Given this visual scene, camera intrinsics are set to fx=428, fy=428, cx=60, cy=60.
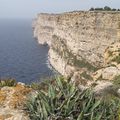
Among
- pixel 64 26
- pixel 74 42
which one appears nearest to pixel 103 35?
pixel 74 42

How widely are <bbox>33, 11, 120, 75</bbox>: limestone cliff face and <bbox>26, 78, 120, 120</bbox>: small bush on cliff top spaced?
46.7 meters

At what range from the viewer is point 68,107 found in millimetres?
9344

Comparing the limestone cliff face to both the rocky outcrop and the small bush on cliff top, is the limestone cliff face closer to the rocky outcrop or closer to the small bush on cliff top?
the rocky outcrop

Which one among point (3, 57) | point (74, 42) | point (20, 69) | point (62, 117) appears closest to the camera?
point (62, 117)

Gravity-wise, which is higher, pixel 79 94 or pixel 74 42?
pixel 79 94

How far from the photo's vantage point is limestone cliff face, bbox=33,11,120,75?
60562 millimetres

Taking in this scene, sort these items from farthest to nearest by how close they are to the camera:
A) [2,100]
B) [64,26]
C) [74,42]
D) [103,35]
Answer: [64,26] < [74,42] < [103,35] < [2,100]

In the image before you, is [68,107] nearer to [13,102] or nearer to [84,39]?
[13,102]

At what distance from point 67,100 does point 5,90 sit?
2.11m

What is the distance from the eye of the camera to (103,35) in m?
62.3

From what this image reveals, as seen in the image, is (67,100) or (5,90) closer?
(67,100)

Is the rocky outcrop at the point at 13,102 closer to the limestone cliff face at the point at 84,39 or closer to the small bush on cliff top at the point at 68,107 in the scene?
the small bush on cliff top at the point at 68,107

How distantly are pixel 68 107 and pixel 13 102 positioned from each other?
1.64 metres

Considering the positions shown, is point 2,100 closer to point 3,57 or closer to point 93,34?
point 93,34
